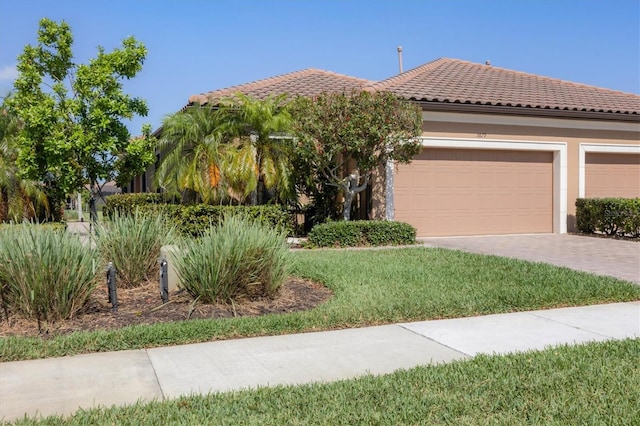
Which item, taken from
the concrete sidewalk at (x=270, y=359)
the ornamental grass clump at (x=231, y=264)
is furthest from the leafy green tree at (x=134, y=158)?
the concrete sidewalk at (x=270, y=359)

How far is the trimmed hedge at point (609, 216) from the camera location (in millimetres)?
15484

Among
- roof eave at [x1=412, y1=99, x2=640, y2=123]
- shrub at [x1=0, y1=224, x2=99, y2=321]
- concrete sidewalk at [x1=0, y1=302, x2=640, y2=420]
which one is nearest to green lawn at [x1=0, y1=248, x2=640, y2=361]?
concrete sidewalk at [x1=0, y1=302, x2=640, y2=420]

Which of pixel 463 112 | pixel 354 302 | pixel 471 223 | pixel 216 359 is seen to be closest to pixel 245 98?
pixel 463 112

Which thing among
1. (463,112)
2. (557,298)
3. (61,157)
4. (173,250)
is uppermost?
(463,112)

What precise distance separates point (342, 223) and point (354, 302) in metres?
6.59

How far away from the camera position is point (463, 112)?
1596 cm

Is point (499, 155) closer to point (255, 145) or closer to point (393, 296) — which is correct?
point (255, 145)

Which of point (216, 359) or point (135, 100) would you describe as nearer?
point (216, 359)

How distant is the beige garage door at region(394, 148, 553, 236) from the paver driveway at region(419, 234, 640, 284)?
22.5 inches

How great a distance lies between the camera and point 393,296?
757cm

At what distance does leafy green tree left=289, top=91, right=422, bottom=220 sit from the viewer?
43.4 feet

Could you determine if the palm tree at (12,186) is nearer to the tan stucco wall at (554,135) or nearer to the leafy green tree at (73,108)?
the leafy green tree at (73,108)

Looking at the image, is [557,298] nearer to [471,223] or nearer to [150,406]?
[150,406]

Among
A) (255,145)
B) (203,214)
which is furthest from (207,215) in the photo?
(255,145)
